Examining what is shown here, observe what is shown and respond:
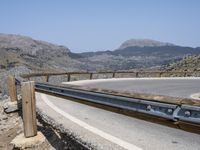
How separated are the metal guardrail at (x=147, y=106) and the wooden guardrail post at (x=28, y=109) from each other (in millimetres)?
801

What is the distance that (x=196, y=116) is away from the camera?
341 centimetres

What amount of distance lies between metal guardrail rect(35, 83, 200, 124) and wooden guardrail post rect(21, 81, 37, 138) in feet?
2.63

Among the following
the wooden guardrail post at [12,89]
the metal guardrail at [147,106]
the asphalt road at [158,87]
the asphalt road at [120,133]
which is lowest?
the asphalt road at [158,87]

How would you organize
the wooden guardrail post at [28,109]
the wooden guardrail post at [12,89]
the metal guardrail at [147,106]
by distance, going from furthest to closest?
1. the wooden guardrail post at [12,89]
2. the wooden guardrail post at [28,109]
3. the metal guardrail at [147,106]

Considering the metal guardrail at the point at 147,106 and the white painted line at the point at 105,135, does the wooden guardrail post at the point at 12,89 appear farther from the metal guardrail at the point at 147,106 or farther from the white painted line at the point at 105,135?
the metal guardrail at the point at 147,106

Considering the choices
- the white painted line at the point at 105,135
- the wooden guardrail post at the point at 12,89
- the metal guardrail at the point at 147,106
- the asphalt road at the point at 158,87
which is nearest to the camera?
the metal guardrail at the point at 147,106

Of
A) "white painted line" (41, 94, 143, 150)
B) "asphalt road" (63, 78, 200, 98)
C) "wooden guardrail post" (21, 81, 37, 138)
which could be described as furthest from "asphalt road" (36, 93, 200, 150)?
"asphalt road" (63, 78, 200, 98)

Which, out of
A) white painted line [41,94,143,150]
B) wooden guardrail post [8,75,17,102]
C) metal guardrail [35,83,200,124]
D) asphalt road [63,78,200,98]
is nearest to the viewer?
Answer: metal guardrail [35,83,200,124]

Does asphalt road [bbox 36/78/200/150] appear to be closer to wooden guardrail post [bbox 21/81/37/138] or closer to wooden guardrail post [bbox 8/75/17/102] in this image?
wooden guardrail post [bbox 21/81/37/138]

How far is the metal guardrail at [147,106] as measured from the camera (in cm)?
350

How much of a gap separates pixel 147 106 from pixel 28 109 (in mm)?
3205

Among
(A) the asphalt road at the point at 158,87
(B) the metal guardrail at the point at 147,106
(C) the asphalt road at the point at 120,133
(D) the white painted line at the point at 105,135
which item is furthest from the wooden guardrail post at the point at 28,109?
(A) the asphalt road at the point at 158,87

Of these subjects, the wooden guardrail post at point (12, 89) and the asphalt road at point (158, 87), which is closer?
the wooden guardrail post at point (12, 89)

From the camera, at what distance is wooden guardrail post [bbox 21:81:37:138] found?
687 cm
